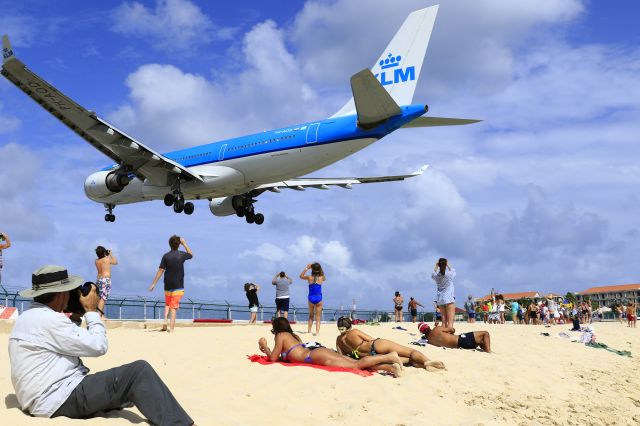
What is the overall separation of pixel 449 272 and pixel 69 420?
33.6 ft

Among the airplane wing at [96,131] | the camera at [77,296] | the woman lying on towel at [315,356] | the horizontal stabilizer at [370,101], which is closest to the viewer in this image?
the camera at [77,296]

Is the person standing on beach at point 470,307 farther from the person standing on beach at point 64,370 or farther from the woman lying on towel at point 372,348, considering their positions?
the person standing on beach at point 64,370

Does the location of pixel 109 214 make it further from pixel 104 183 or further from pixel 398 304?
pixel 398 304

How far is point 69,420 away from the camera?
563 cm

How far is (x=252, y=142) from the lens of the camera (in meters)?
26.1

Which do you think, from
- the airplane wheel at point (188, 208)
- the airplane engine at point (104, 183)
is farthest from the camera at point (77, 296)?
the airplane engine at point (104, 183)

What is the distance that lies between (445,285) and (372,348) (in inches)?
197

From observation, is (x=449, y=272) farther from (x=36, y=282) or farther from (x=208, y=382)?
(x=36, y=282)

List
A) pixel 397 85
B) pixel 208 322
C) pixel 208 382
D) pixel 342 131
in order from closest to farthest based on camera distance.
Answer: pixel 208 382, pixel 208 322, pixel 342 131, pixel 397 85

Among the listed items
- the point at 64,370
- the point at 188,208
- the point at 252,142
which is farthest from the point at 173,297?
the point at 188,208

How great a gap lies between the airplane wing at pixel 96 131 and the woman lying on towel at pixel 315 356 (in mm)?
16863

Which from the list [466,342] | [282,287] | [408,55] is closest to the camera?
[466,342]

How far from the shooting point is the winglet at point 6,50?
877 inches

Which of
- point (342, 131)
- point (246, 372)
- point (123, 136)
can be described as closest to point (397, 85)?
point (342, 131)
